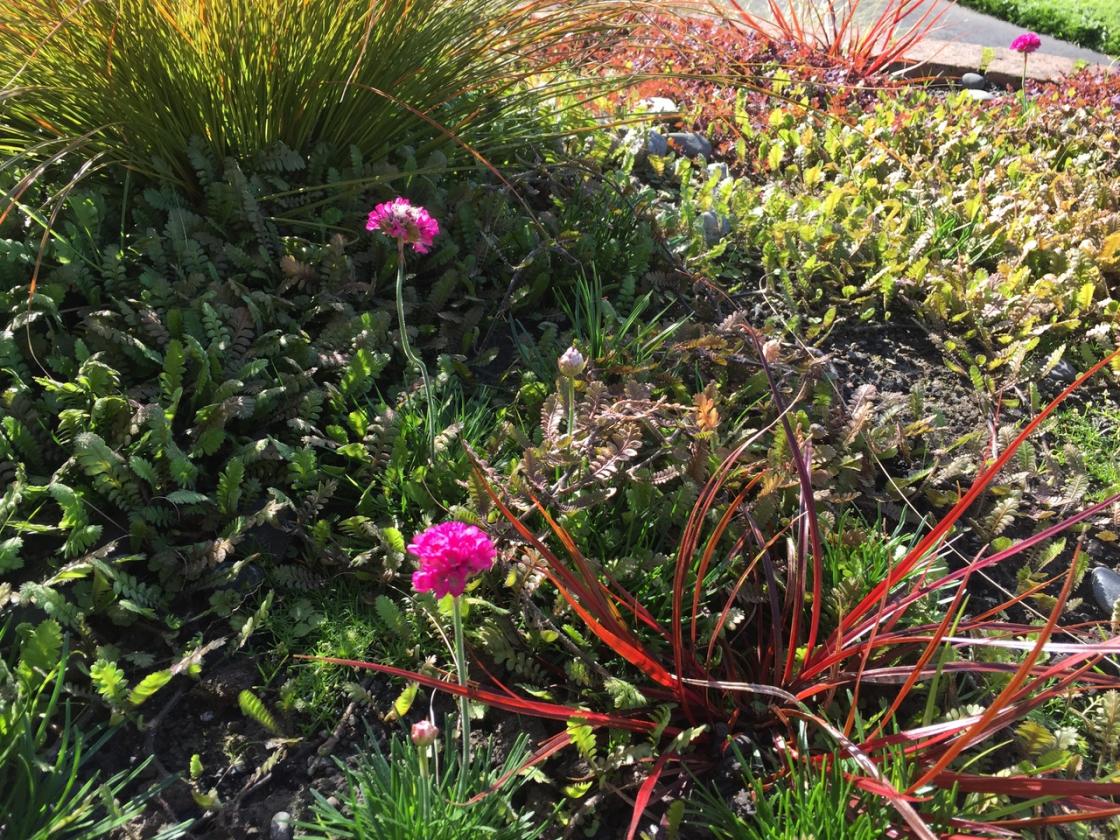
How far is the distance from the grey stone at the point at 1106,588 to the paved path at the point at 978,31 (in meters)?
5.08

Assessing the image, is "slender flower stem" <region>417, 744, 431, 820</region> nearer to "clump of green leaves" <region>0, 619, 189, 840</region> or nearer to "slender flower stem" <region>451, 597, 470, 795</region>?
"slender flower stem" <region>451, 597, 470, 795</region>

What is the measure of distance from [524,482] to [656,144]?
2.21 m

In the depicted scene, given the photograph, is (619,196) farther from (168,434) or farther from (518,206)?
(168,434)

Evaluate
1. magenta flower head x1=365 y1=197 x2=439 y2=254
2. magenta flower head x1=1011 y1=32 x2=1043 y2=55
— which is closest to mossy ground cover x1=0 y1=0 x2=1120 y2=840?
magenta flower head x1=365 y1=197 x2=439 y2=254

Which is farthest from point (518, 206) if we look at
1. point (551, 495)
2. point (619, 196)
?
point (551, 495)

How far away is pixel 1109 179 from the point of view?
12.3ft

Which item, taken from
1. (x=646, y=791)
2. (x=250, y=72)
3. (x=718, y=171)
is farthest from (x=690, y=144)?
(x=646, y=791)

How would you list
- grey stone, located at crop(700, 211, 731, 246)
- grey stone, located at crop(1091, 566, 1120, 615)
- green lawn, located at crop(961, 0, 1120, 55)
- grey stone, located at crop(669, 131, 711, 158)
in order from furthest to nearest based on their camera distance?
green lawn, located at crop(961, 0, 1120, 55) < grey stone, located at crop(669, 131, 711, 158) < grey stone, located at crop(700, 211, 731, 246) < grey stone, located at crop(1091, 566, 1120, 615)

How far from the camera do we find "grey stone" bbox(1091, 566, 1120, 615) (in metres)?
2.04

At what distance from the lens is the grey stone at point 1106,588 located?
204 cm

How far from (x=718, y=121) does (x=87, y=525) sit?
123 inches

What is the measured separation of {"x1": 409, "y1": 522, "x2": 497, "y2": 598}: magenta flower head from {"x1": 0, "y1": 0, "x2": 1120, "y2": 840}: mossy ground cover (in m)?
0.15

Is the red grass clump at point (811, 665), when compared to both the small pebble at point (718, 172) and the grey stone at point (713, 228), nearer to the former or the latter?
the grey stone at point (713, 228)

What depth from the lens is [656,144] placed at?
146 inches
